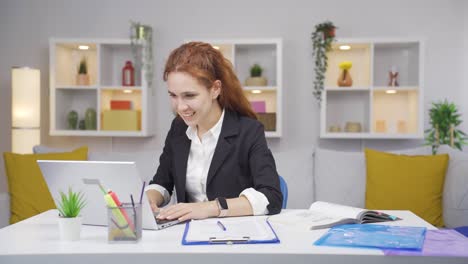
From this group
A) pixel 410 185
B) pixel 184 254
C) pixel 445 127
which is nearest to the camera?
pixel 184 254

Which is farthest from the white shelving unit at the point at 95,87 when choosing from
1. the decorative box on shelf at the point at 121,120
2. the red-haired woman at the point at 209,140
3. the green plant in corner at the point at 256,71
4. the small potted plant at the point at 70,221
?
the small potted plant at the point at 70,221

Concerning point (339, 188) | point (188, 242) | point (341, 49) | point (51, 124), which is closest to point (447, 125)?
point (341, 49)

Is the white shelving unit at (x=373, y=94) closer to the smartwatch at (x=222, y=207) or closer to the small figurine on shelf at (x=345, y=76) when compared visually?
the small figurine on shelf at (x=345, y=76)

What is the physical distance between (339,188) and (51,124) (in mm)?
2596

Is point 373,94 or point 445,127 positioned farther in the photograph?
point 373,94

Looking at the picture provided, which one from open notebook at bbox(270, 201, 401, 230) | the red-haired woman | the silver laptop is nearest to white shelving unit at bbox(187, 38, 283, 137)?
the red-haired woman

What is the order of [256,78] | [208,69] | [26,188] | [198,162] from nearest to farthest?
[208,69], [198,162], [26,188], [256,78]

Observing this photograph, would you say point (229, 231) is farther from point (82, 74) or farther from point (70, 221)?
point (82, 74)

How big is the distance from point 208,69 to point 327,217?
752 mm

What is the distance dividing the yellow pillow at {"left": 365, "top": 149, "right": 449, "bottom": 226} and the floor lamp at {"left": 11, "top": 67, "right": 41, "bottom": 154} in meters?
2.86

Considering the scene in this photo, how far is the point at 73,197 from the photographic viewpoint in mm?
1486

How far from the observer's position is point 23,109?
474 cm

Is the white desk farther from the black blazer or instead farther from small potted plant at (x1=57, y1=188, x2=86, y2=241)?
the black blazer

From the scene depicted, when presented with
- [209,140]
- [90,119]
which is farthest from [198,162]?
[90,119]
